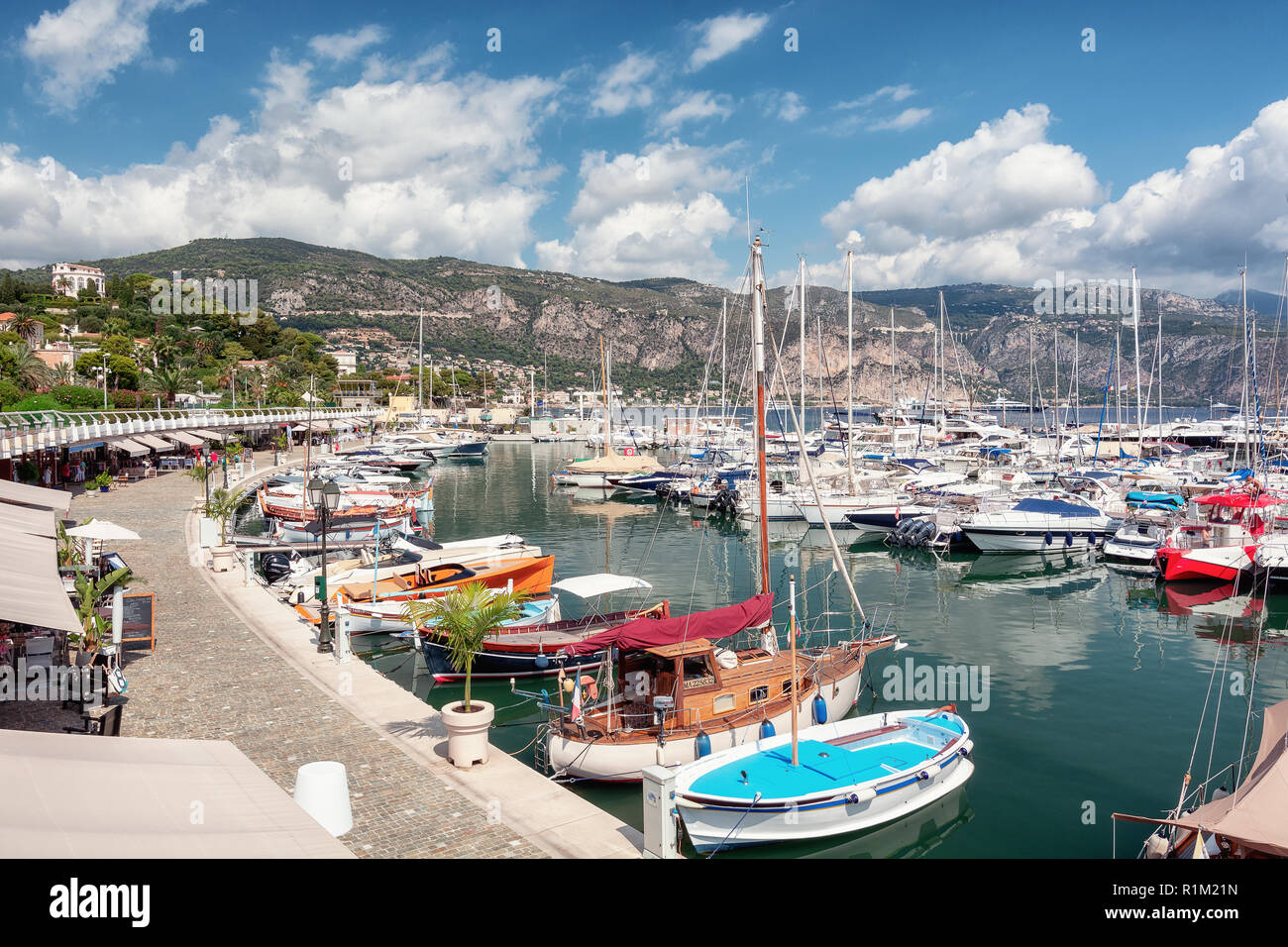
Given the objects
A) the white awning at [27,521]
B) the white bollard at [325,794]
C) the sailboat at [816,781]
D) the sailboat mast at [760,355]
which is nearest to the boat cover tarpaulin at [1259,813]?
the sailboat at [816,781]

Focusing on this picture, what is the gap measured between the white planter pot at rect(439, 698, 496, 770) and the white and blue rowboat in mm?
3000

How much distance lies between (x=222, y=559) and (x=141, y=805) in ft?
75.6

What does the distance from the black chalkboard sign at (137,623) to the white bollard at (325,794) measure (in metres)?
10.4

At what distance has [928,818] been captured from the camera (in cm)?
1445

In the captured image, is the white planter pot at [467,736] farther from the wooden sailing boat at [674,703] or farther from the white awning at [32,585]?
the white awning at [32,585]

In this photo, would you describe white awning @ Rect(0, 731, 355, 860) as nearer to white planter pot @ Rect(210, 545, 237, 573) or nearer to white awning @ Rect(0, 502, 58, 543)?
white awning @ Rect(0, 502, 58, 543)

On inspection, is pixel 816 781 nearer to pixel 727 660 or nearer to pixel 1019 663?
pixel 727 660

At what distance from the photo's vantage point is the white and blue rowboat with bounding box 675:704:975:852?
1227 cm

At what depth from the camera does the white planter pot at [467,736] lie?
40.0 feet

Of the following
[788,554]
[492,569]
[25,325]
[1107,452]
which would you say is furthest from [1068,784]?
[25,325]

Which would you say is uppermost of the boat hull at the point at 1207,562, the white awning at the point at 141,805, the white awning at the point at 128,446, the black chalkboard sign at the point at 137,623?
the white awning at the point at 128,446

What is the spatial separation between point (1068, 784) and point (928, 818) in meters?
3.60

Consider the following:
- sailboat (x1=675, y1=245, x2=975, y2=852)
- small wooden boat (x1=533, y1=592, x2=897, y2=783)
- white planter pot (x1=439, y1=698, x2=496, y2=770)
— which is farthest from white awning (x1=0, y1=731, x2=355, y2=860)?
small wooden boat (x1=533, y1=592, x2=897, y2=783)
